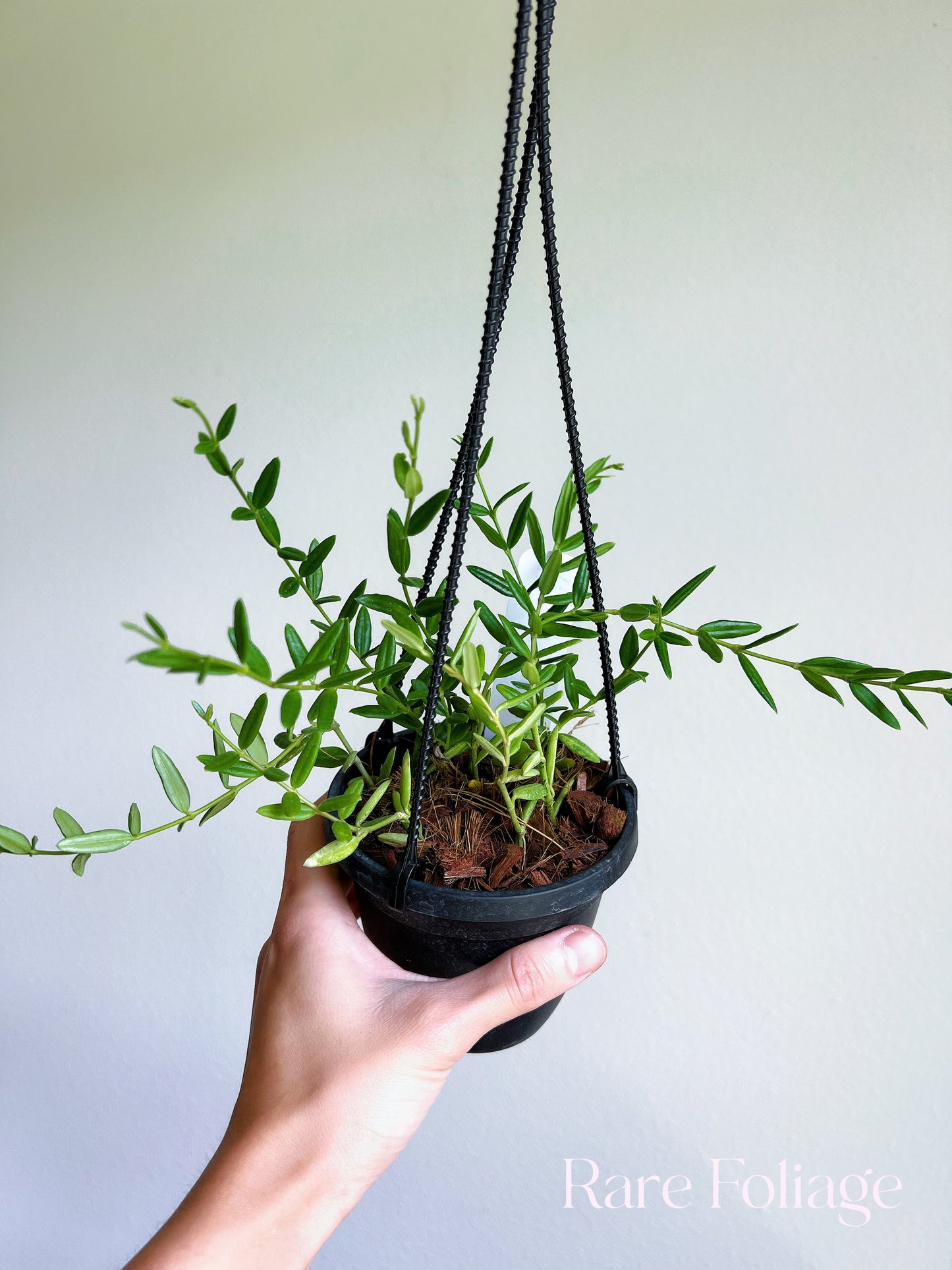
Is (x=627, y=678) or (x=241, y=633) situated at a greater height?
(x=241, y=633)

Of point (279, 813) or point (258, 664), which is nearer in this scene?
point (258, 664)

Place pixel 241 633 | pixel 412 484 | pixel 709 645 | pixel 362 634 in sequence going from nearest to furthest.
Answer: pixel 241 633, pixel 412 484, pixel 709 645, pixel 362 634

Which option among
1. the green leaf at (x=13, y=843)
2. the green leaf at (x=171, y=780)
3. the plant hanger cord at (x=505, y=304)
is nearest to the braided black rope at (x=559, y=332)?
the plant hanger cord at (x=505, y=304)

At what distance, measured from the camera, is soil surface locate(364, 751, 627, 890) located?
664 millimetres

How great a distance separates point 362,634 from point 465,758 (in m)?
0.13

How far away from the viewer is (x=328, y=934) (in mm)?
716

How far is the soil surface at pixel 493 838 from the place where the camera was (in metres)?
0.66

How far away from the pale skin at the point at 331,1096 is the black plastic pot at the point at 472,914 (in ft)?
0.05

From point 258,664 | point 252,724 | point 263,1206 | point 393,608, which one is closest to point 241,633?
point 258,664

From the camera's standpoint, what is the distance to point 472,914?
A: 24.4 inches

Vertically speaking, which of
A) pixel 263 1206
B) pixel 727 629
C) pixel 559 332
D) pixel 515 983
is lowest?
pixel 263 1206

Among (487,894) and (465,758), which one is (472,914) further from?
(465,758)

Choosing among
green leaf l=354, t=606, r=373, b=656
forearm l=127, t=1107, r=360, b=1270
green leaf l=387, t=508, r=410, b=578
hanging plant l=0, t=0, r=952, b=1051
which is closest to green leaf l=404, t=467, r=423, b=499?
hanging plant l=0, t=0, r=952, b=1051

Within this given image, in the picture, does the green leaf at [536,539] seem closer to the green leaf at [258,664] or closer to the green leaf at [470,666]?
the green leaf at [470,666]
